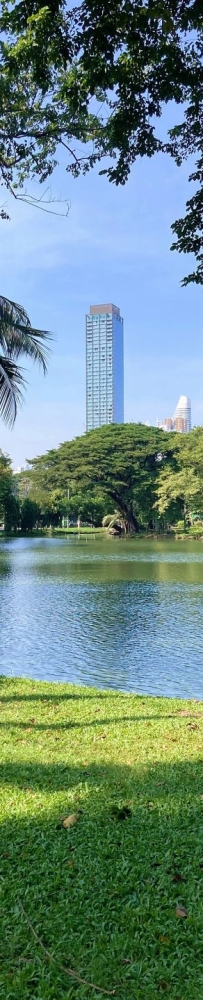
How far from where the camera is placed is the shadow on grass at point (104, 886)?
2.04m

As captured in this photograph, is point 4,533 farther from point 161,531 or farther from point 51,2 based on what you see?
point 51,2

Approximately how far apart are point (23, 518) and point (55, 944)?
59427mm

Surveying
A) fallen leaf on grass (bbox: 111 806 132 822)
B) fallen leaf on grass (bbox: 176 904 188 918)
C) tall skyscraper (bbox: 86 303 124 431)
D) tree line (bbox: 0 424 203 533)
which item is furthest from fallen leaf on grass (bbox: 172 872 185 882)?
tall skyscraper (bbox: 86 303 124 431)

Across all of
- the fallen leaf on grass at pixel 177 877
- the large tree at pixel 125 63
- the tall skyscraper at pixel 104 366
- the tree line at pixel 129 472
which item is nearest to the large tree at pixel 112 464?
the tree line at pixel 129 472

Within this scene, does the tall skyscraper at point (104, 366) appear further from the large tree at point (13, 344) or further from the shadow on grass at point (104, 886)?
the shadow on grass at point (104, 886)

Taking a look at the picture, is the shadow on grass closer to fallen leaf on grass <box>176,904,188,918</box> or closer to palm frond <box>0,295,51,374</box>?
fallen leaf on grass <box>176,904,188,918</box>

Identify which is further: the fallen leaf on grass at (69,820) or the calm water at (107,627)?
the calm water at (107,627)

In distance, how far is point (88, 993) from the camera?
1957 mm

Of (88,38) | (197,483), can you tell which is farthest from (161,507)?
(88,38)

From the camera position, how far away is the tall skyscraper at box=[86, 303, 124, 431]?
80562 millimetres

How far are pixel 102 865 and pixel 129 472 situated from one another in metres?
49.4

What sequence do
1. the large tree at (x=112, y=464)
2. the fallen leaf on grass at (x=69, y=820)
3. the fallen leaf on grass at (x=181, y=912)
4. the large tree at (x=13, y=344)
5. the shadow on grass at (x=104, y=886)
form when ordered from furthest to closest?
the large tree at (x=112, y=464) → the large tree at (x=13, y=344) → the fallen leaf on grass at (x=69, y=820) → the fallen leaf on grass at (x=181, y=912) → the shadow on grass at (x=104, y=886)

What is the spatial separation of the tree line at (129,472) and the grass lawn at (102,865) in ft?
143

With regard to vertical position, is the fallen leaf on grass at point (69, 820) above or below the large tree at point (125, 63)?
below
